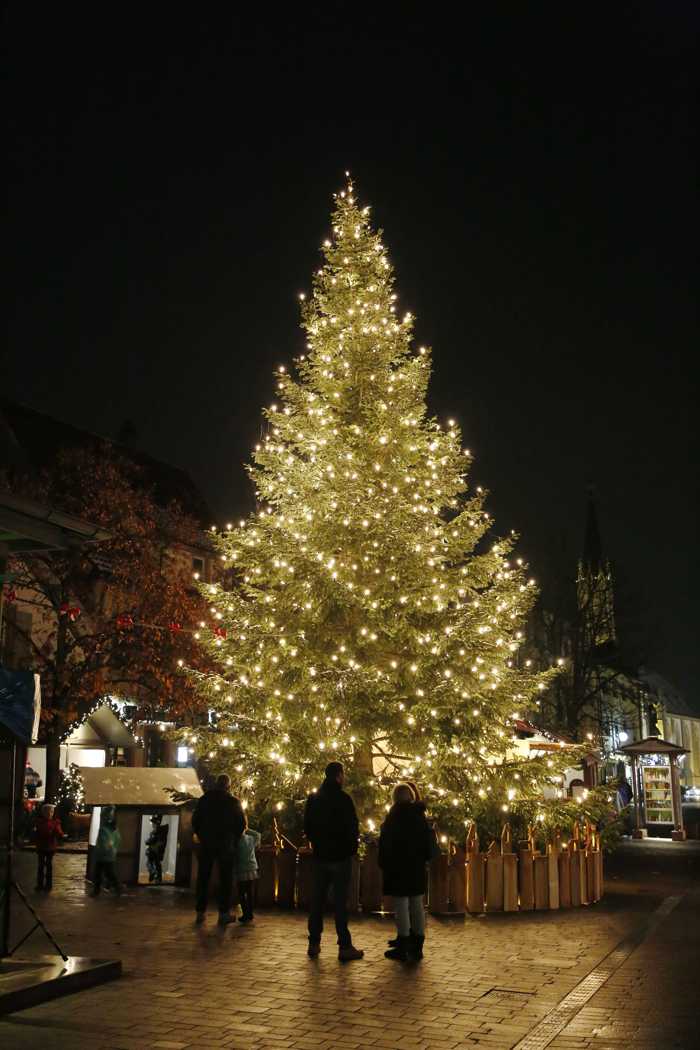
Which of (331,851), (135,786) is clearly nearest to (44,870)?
(135,786)

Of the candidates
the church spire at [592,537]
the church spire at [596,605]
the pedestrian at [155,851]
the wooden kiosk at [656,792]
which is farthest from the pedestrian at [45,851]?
the church spire at [592,537]

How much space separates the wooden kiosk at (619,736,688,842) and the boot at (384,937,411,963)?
2321 centimetres

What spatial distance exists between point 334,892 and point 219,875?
2.36 m

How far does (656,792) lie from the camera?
1313 inches

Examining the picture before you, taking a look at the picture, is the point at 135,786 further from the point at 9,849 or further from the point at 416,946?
the point at 9,849

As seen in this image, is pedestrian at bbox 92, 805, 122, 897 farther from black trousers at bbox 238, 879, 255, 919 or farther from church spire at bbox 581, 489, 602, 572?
church spire at bbox 581, 489, 602, 572

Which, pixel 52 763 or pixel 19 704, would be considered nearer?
pixel 19 704

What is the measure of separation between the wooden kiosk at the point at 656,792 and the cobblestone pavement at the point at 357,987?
19.7 meters

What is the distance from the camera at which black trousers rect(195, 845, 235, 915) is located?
12.0 m

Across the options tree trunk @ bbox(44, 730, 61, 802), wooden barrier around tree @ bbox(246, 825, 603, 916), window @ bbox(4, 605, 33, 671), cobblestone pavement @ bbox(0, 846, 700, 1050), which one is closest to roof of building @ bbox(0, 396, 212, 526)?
window @ bbox(4, 605, 33, 671)

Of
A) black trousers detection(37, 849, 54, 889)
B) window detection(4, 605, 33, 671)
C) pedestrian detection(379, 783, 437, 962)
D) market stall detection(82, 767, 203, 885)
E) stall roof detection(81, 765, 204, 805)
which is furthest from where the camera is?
window detection(4, 605, 33, 671)

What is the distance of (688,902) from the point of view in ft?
49.9

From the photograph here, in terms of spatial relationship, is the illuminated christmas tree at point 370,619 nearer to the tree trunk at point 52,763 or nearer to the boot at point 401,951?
the boot at point 401,951

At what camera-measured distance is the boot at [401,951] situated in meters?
9.78
